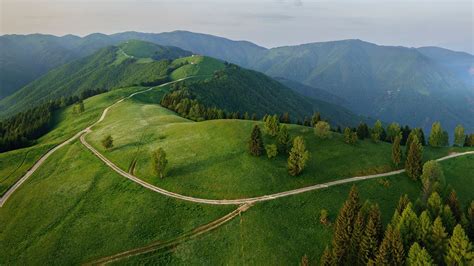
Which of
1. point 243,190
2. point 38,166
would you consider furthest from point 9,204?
point 243,190

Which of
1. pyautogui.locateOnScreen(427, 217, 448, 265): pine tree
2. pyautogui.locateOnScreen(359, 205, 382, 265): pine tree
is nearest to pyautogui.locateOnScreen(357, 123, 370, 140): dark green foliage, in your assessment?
pyautogui.locateOnScreen(427, 217, 448, 265): pine tree

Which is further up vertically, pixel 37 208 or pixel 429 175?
pixel 429 175

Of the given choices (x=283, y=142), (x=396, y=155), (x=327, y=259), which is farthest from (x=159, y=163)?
(x=396, y=155)

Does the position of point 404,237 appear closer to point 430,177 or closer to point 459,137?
point 430,177

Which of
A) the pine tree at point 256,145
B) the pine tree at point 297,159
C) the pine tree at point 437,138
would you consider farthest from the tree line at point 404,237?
the pine tree at point 437,138

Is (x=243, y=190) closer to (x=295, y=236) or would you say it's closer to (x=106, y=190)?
(x=295, y=236)

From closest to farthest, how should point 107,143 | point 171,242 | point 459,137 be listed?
point 171,242, point 107,143, point 459,137

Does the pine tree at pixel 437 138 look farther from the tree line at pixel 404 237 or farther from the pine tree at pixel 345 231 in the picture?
the pine tree at pixel 345 231
